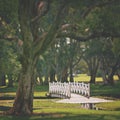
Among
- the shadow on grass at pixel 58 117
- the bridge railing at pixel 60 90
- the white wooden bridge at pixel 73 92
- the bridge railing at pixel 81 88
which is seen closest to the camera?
the shadow on grass at pixel 58 117

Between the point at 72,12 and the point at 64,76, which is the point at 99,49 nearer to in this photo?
the point at 64,76

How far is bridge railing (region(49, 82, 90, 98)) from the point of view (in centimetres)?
4069

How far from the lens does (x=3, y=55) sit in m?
41.0

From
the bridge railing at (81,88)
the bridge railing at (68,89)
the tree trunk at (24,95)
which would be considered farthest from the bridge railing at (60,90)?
the tree trunk at (24,95)

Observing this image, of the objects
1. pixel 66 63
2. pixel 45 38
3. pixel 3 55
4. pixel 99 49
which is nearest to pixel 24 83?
pixel 45 38

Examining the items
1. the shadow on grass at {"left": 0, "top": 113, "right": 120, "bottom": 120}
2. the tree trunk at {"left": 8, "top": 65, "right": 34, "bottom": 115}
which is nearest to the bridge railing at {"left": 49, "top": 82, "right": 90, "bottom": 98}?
the shadow on grass at {"left": 0, "top": 113, "right": 120, "bottom": 120}

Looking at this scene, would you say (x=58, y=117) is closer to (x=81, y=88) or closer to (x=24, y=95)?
(x=24, y=95)

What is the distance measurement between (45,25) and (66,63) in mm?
15501

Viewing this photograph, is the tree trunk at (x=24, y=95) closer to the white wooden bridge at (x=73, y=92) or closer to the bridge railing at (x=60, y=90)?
the white wooden bridge at (x=73, y=92)

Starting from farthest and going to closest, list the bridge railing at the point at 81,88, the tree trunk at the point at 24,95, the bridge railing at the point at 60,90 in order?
the bridge railing at the point at 60,90, the bridge railing at the point at 81,88, the tree trunk at the point at 24,95

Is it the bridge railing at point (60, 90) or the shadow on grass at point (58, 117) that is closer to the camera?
the shadow on grass at point (58, 117)

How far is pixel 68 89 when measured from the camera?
137 feet

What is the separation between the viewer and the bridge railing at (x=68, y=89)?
133 feet

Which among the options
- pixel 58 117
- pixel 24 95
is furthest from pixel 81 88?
pixel 58 117
